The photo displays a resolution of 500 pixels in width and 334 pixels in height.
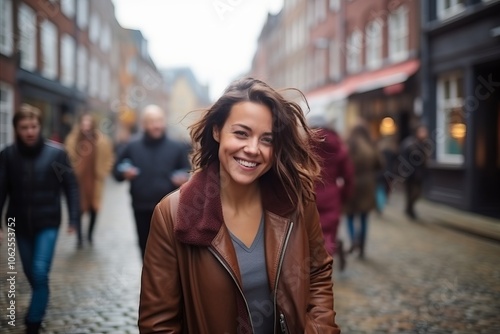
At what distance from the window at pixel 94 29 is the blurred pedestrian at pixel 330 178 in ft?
63.0

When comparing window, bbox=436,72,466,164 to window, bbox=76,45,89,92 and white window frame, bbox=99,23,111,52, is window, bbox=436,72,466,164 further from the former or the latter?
white window frame, bbox=99,23,111,52

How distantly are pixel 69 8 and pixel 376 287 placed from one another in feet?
55.1

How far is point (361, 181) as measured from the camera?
23.1 feet

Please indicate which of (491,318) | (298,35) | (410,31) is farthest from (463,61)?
(298,35)

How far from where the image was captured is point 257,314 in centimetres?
184

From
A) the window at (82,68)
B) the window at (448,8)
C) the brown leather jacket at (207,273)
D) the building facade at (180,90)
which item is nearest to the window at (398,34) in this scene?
the window at (448,8)

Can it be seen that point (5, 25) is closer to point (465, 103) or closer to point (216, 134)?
point (216, 134)

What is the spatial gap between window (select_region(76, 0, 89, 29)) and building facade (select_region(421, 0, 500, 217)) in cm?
1334

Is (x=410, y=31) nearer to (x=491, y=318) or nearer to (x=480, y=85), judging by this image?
(x=480, y=85)

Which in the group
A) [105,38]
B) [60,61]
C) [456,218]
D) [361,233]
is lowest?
[456,218]

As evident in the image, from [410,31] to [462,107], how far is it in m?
4.26

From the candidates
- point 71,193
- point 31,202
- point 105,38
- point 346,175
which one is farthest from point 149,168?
point 105,38

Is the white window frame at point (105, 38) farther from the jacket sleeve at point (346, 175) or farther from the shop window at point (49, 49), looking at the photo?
the jacket sleeve at point (346, 175)

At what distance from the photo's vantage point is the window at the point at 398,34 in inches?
597
